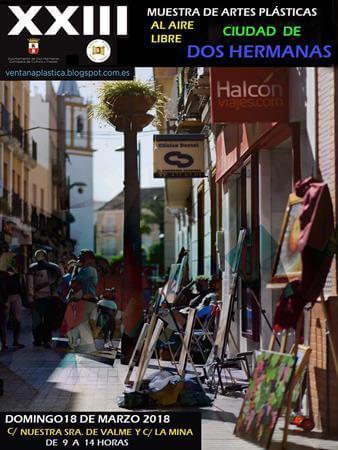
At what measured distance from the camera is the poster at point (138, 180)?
6176mm

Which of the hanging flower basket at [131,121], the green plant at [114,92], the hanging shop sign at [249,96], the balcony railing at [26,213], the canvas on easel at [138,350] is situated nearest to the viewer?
the hanging shop sign at [249,96]

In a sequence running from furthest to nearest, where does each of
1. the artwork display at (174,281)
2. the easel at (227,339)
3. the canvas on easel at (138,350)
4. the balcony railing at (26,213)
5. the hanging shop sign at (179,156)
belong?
the artwork display at (174,281) < the canvas on easel at (138,350) < the easel at (227,339) < the hanging shop sign at (179,156) < the balcony railing at (26,213)

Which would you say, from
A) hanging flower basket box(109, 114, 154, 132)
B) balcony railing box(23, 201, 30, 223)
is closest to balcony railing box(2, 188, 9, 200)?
balcony railing box(23, 201, 30, 223)

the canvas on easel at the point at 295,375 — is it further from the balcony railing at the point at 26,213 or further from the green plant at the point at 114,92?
the balcony railing at the point at 26,213

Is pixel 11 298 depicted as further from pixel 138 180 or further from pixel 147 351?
pixel 138 180

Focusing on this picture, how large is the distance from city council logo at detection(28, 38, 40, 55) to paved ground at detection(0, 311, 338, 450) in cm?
217

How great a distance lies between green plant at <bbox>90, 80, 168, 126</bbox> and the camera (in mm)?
6896

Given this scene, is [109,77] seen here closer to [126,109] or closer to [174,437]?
[126,109]

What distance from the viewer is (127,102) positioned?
712cm

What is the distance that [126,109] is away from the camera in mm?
7242

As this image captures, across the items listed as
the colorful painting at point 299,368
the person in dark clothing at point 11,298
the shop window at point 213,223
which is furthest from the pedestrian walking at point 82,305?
the colorful painting at point 299,368

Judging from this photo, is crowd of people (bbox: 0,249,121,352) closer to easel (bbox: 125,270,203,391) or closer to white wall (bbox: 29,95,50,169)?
easel (bbox: 125,270,203,391)

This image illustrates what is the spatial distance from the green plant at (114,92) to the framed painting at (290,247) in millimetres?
1392

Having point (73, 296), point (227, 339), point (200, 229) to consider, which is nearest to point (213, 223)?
point (200, 229)
